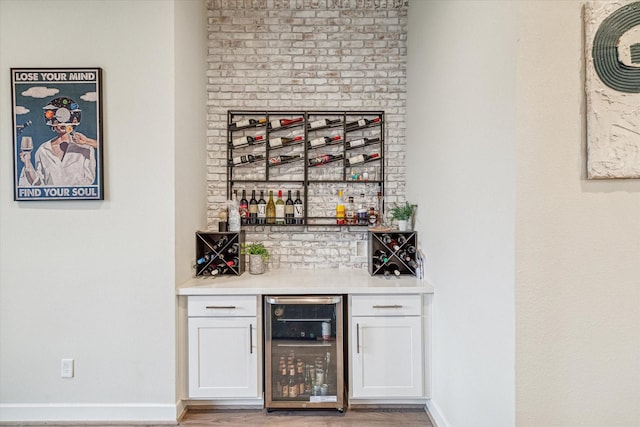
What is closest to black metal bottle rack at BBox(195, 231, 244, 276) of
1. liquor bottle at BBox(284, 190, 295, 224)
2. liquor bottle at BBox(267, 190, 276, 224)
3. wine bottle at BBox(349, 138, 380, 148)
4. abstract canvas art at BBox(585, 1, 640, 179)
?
liquor bottle at BBox(267, 190, 276, 224)

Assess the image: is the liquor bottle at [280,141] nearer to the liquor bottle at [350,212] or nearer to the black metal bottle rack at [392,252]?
the liquor bottle at [350,212]

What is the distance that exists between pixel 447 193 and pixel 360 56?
1.60 metres

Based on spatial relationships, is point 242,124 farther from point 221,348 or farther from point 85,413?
point 85,413

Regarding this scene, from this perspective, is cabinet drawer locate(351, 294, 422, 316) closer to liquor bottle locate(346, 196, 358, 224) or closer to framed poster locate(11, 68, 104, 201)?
liquor bottle locate(346, 196, 358, 224)

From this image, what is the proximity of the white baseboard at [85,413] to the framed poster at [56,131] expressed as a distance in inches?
54.1

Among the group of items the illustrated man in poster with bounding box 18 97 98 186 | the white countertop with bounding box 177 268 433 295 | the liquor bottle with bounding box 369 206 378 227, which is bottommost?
the white countertop with bounding box 177 268 433 295

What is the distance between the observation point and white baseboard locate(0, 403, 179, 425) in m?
2.46

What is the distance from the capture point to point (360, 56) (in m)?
3.17

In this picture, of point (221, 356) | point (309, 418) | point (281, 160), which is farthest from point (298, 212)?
point (309, 418)

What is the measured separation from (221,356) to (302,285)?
0.72 m

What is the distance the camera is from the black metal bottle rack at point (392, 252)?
9.49 feet

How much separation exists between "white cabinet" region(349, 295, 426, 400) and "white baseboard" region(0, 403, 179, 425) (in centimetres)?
128

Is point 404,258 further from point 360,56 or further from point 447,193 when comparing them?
point 360,56

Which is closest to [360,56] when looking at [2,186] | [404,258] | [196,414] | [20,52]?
[404,258]
